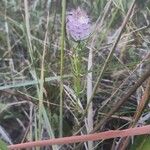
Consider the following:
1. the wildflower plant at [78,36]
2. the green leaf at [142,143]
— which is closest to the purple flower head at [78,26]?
the wildflower plant at [78,36]

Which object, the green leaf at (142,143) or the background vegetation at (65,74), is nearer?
the green leaf at (142,143)

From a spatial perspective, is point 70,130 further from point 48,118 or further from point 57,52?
point 57,52

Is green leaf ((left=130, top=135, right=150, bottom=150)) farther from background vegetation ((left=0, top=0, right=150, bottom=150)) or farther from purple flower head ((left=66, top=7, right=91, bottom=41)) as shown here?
purple flower head ((left=66, top=7, right=91, bottom=41))

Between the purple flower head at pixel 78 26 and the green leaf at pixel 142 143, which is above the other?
the purple flower head at pixel 78 26

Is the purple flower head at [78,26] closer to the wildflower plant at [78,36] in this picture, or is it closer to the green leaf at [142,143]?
the wildflower plant at [78,36]

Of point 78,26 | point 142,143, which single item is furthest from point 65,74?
point 142,143

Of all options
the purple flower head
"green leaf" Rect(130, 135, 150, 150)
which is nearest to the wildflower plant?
the purple flower head

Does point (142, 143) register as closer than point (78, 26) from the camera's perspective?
Yes

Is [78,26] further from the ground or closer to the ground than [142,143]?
further from the ground

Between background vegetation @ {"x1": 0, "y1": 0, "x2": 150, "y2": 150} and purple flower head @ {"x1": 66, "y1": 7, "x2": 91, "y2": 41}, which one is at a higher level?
purple flower head @ {"x1": 66, "y1": 7, "x2": 91, "y2": 41}

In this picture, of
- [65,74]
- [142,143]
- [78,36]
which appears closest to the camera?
[142,143]

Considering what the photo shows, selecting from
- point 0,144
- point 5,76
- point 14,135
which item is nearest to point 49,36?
point 5,76

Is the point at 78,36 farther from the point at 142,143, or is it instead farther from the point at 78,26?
the point at 142,143
